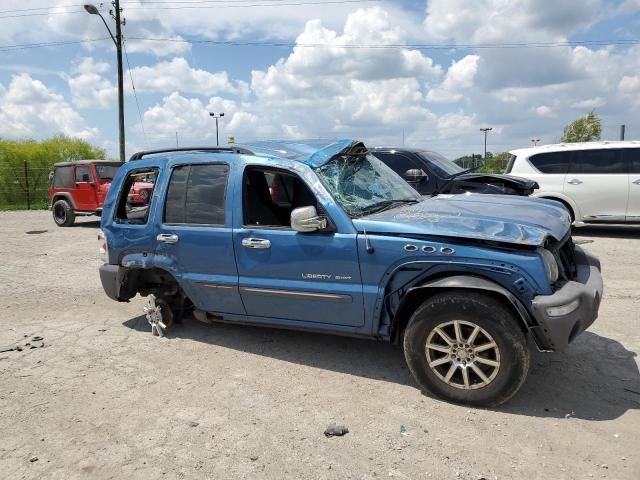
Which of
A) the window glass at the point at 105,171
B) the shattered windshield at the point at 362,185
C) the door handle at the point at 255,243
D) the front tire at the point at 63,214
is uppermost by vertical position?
the window glass at the point at 105,171

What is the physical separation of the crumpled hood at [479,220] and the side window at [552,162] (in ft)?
22.4

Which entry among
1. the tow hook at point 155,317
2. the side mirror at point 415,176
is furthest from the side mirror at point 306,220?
the side mirror at point 415,176

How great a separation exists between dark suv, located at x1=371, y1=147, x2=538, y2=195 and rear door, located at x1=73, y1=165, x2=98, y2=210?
29.9ft

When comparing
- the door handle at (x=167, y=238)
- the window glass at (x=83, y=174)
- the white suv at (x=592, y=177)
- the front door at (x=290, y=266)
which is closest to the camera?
the front door at (x=290, y=266)

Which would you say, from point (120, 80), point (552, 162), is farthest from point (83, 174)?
point (552, 162)

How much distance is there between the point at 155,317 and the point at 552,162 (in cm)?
873

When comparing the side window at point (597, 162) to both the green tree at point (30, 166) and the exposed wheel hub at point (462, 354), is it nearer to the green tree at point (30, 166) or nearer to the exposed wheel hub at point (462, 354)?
the exposed wheel hub at point (462, 354)

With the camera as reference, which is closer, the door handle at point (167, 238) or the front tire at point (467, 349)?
the front tire at point (467, 349)

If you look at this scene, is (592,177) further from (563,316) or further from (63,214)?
(63,214)

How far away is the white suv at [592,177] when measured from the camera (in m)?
10.2

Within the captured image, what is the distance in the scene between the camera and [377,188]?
466cm

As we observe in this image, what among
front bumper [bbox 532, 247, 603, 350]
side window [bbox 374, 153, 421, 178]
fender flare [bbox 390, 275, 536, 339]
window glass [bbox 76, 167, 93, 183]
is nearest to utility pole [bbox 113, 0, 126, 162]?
window glass [bbox 76, 167, 93, 183]

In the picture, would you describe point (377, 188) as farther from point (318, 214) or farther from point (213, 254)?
point (213, 254)

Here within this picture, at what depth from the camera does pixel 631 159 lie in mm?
10195
